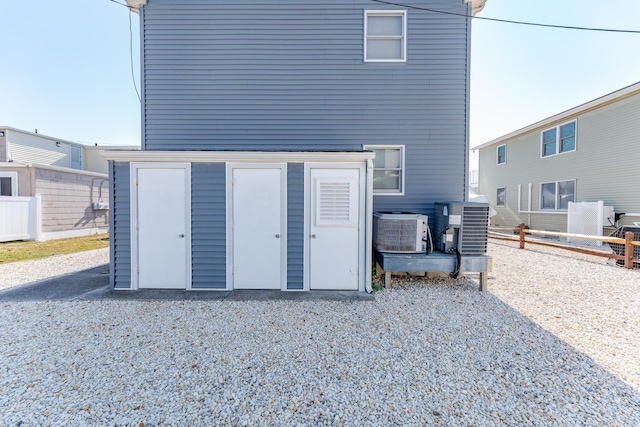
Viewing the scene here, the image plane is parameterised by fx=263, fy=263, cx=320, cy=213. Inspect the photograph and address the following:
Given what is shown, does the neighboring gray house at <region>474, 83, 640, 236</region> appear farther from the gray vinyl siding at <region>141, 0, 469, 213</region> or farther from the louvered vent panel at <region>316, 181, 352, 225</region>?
the louvered vent panel at <region>316, 181, 352, 225</region>

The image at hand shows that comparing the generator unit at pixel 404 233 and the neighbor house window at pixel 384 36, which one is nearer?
the generator unit at pixel 404 233

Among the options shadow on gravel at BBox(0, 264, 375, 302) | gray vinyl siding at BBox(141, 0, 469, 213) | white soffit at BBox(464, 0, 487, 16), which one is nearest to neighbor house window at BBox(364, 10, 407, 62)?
gray vinyl siding at BBox(141, 0, 469, 213)

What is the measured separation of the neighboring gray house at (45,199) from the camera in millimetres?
9070

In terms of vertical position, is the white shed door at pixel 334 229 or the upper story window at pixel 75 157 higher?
the upper story window at pixel 75 157

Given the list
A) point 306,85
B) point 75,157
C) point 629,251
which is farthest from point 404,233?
point 75,157

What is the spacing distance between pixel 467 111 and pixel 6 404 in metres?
8.10

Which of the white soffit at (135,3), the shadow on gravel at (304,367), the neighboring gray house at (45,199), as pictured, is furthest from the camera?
the neighboring gray house at (45,199)

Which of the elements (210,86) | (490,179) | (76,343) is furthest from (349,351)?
(490,179)

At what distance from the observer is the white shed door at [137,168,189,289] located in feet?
15.4

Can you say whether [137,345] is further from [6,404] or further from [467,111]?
[467,111]

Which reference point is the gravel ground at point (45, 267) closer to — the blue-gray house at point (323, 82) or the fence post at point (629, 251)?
the blue-gray house at point (323, 82)

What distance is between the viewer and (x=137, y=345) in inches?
118

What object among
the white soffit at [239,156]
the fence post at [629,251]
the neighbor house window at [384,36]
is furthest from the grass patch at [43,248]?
the fence post at [629,251]

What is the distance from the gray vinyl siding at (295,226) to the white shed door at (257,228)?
0.52 ft
